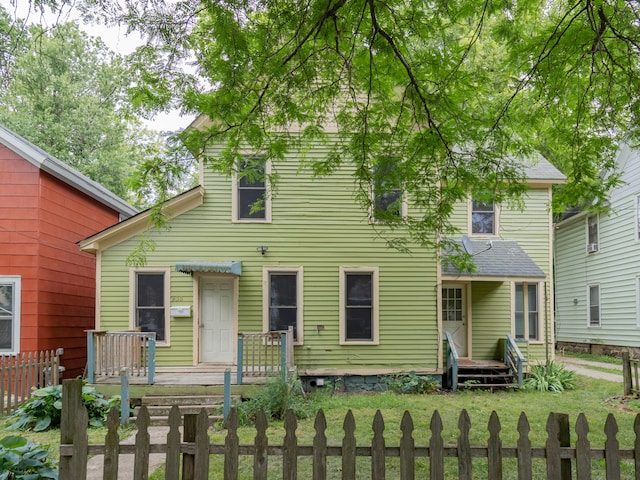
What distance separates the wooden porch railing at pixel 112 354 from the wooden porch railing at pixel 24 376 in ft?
3.51

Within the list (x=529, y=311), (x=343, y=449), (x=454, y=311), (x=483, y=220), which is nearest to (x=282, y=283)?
(x=454, y=311)

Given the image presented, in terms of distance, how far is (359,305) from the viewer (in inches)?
486

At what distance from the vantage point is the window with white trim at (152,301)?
38.9 feet

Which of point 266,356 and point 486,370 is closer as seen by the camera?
point 266,356

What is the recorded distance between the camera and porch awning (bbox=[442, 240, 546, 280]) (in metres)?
13.0

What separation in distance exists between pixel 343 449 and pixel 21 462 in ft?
9.54

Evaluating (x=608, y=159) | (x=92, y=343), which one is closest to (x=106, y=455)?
(x=608, y=159)

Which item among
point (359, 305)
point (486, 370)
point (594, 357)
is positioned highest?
point (359, 305)

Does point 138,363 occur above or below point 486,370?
above

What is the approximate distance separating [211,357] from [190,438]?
8.61 m

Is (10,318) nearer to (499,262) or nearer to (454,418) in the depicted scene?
(454,418)

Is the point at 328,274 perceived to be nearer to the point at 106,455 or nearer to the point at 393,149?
the point at 393,149

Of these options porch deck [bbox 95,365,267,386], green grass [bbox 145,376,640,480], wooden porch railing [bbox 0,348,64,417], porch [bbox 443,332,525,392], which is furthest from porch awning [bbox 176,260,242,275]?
porch [bbox 443,332,525,392]

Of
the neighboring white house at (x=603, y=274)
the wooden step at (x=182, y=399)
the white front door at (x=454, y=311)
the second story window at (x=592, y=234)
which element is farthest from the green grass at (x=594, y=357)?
the wooden step at (x=182, y=399)
